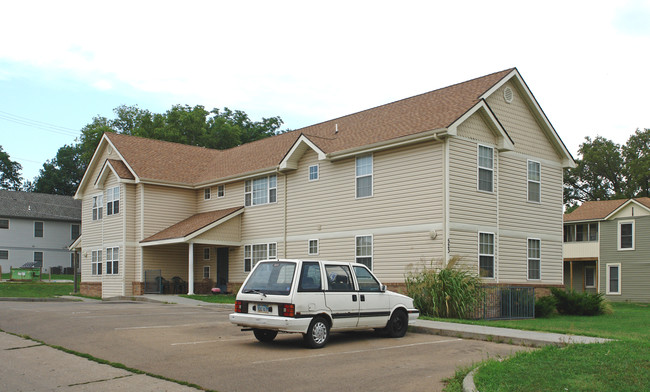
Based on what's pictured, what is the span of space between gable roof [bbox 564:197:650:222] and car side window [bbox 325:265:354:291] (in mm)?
33103

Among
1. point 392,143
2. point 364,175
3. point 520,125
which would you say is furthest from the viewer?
point 520,125

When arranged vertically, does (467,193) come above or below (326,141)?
below

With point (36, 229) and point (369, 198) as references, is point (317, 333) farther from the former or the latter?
point (36, 229)

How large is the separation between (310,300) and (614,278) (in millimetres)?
35353

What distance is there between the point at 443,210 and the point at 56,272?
4765 centimetres

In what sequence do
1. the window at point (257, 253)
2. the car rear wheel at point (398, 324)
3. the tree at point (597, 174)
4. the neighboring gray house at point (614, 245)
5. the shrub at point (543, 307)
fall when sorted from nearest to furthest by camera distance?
1. the car rear wheel at point (398, 324)
2. the shrub at point (543, 307)
3. the window at point (257, 253)
4. the neighboring gray house at point (614, 245)
5. the tree at point (597, 174)

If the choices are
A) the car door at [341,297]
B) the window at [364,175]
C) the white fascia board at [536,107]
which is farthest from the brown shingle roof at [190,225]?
the car door at [341,297]

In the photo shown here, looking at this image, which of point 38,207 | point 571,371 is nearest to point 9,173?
point 38,207

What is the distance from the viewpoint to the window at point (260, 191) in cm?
2933

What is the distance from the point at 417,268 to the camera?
858 inches

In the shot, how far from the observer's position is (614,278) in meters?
42.0

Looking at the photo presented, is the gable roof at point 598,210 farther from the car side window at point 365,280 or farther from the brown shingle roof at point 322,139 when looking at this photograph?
the car side window at point 365,280

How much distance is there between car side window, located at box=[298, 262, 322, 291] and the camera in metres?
12.6

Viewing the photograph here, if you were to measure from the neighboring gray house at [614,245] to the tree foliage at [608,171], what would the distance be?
Answer: 17.1m
